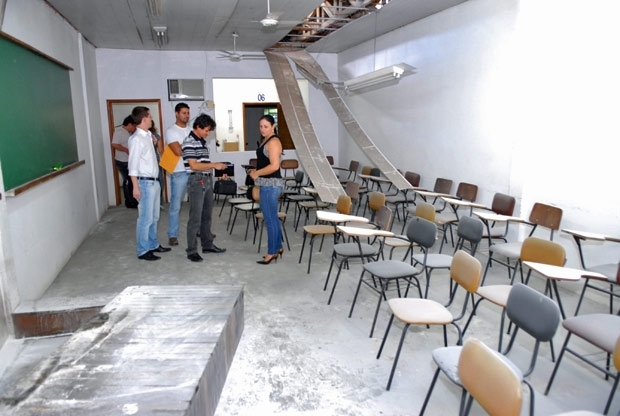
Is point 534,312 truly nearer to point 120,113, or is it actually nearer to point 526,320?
point 526,320

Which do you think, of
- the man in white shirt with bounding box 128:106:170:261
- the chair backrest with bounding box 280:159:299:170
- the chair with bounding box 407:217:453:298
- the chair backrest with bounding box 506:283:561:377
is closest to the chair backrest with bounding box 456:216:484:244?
the chair with bounding box 407:217:453:298

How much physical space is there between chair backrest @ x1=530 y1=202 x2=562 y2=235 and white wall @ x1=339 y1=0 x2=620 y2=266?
199 mm

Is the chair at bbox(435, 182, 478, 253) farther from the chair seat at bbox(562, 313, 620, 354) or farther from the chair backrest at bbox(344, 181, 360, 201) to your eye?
the chair seat at bbox(562, 313, 620, 354)

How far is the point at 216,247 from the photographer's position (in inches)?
215

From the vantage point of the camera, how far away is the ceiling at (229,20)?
18.3 feet

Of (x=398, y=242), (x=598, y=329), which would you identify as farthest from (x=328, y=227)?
(x=598, y=329)

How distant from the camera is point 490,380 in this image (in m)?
1.75

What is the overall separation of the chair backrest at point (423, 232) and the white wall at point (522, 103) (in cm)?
179

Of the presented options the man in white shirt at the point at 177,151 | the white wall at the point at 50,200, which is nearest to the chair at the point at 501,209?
the man in white shirt at the point at 177,151

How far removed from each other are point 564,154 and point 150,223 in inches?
185

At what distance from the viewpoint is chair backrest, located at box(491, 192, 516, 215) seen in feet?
16.2

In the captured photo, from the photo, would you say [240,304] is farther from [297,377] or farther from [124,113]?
[124,113]

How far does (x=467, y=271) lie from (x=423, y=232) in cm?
94

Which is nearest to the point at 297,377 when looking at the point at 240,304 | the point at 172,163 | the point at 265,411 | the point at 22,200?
the point at 265,411
